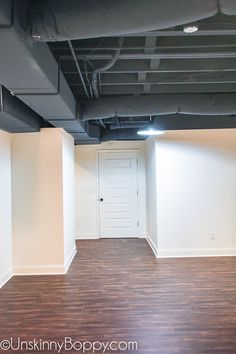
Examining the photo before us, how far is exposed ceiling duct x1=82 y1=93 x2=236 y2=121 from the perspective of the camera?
152 inches

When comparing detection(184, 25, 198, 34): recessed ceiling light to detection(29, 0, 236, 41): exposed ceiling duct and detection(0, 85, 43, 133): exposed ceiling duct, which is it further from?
detection(0, 85, 43, 133): exposed ceiling duct

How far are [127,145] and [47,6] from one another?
578 cm

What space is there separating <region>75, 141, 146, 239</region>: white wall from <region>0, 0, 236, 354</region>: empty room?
0.02 m

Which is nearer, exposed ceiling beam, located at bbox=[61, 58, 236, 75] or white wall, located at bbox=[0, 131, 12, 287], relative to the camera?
exposed ceiling beam, located at bbox=[61, 58, 236, 75]

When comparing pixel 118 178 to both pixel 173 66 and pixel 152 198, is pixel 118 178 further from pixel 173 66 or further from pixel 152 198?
pixel 173 66

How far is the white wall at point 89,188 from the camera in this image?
24.2 feet

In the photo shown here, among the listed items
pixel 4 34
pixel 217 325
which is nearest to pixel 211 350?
pixel 217 325

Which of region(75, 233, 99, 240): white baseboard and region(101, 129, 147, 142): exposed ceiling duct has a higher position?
region(101, 129, 147, 142): exposed ceiling duct

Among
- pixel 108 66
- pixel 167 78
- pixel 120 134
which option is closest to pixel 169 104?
pixel 167 78

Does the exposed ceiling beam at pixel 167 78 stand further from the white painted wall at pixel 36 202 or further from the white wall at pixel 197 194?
the white wall at pixel 197 194

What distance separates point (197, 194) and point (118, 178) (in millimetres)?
2328

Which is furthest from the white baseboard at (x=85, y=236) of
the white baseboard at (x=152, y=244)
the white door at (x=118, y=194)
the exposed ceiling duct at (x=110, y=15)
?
the exposed ceiling duct at (x=110, y=15)

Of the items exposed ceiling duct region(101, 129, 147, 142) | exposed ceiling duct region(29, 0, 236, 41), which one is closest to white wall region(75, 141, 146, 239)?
exposed ceiling duct region(101, 129, 147, 142)

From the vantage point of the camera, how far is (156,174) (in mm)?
5562
